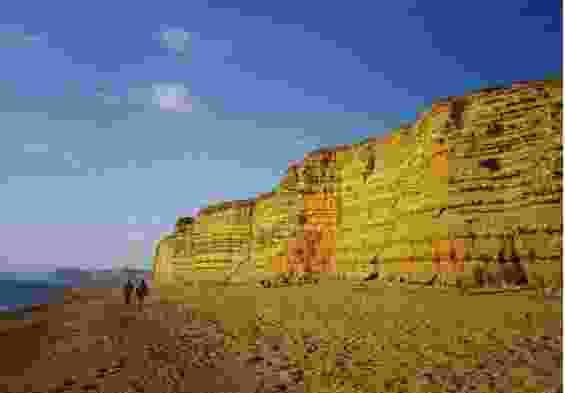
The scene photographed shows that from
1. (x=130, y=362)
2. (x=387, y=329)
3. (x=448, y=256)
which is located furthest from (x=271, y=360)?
(x=448, y=256)

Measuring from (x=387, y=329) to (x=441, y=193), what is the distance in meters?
13.1

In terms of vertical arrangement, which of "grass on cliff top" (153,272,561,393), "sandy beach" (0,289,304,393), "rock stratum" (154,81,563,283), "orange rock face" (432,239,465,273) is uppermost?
"rock stratum" (154,81,563,283)

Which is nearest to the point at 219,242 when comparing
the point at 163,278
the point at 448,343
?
the point at 163,278

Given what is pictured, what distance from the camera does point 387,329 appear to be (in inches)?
523

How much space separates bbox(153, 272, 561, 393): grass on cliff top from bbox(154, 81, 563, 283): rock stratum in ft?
11.9

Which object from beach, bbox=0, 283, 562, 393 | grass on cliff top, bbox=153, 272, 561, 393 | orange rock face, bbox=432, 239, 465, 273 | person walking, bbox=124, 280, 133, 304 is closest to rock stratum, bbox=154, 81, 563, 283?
orange rock face, bbox=432, 239, 465, 273

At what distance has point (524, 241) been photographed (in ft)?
62.8

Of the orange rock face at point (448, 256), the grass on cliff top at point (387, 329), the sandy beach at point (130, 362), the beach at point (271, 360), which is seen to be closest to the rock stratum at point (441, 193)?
the orange rock face at point (448, 256)

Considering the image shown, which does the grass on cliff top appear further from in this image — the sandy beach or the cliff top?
the cliff top

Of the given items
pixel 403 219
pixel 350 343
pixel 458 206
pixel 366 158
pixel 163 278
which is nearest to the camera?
pixel 350 343

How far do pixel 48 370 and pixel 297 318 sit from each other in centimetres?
879

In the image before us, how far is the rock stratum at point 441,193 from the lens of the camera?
20.0 meters

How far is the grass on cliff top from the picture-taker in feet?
30.5

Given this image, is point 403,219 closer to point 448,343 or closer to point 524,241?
point 524,241
